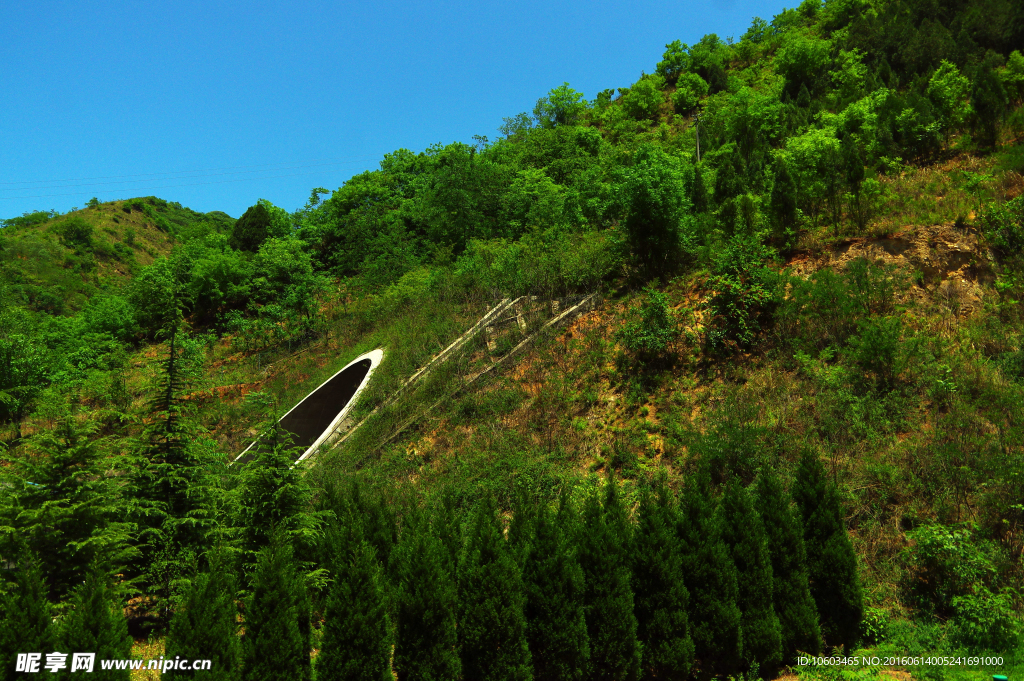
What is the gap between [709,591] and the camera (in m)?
7.13

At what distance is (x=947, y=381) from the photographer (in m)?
10.2

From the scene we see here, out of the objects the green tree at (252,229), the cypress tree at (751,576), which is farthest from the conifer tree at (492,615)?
the green tree at (252,229)

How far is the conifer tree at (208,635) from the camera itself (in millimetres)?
5398

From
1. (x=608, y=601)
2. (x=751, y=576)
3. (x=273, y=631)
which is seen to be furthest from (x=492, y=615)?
(x=751, y=576)

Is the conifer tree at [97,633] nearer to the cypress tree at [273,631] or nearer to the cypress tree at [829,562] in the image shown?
the cypress tree at [273,631]

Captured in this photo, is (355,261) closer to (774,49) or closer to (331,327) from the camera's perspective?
(331,327)

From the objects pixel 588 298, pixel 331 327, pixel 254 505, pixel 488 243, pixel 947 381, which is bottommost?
pixel 254 505

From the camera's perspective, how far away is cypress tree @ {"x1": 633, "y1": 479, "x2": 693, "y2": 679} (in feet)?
22.5

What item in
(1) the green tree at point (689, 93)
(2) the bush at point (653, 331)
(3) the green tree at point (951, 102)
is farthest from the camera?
(1) the green tree at point (689, 93)

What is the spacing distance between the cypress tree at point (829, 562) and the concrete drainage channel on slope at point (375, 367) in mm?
8710

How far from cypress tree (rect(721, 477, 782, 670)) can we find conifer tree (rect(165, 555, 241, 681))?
5.26 meters

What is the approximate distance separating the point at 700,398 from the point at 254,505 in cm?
815

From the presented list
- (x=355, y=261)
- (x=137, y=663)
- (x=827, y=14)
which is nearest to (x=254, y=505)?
(x=137, y=663)

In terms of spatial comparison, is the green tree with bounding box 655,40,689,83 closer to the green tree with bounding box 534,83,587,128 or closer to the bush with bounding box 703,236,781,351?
the green tree with bounding box 534,83,587,128
